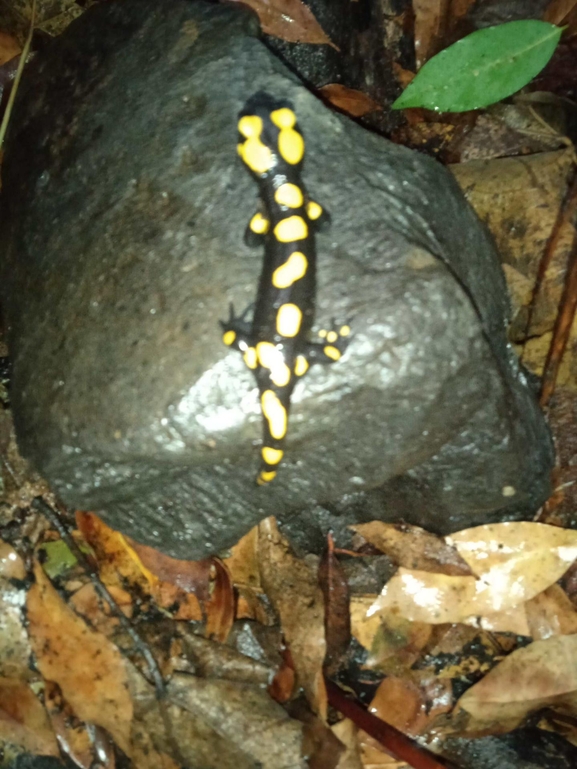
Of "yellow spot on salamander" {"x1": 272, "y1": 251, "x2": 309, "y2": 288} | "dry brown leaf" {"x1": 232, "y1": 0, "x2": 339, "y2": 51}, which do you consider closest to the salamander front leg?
"yellow spot on salamander" {"x1": 272, "y1": 251, "x2": 309, "y2": 288}

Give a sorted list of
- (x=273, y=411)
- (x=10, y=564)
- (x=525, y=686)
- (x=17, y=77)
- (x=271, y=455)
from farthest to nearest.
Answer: (x=17, y=77), (x=10, y=564), (x=525, y=686), (x=271, y=455), (x=273, y=411)

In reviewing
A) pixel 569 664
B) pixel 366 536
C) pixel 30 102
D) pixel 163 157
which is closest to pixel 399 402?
pixel 366 536

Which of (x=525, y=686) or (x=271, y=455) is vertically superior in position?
(x=271, y=455)

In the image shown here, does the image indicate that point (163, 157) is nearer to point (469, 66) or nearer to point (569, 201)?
point (469, 66)

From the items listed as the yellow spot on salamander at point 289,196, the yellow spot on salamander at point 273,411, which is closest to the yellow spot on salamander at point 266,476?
the yellow spot on salamander at point 273,411

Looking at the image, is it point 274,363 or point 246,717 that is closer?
point 274,363

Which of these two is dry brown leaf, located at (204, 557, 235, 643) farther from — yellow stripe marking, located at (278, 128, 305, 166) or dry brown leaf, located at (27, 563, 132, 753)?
yellow stripe marking, located at (278, 128, 305, 166)

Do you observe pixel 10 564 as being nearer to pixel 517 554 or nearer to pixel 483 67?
pixel 517 554

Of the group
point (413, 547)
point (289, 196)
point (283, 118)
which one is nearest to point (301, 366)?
point (289, 196)
